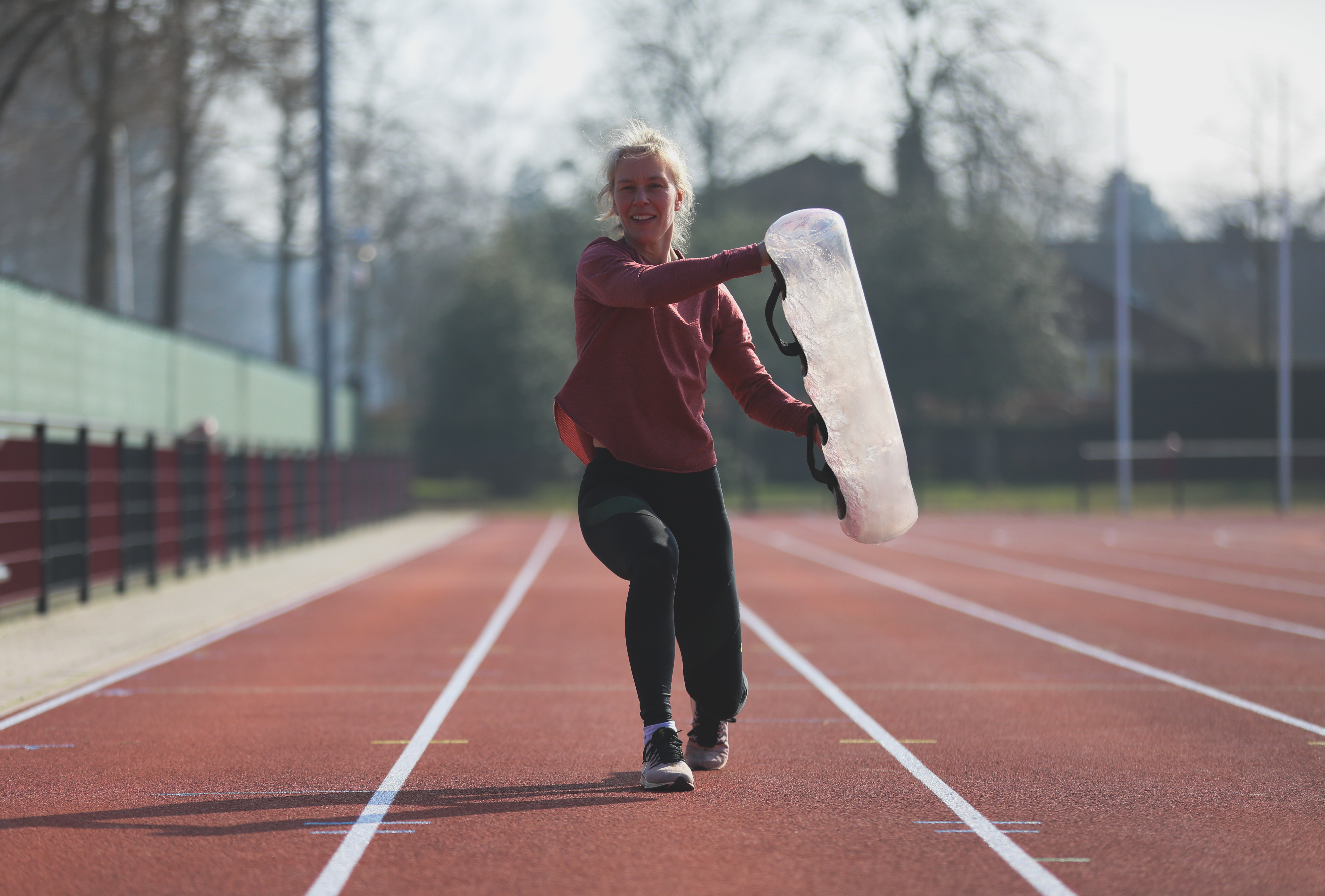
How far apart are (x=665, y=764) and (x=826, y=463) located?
119cm

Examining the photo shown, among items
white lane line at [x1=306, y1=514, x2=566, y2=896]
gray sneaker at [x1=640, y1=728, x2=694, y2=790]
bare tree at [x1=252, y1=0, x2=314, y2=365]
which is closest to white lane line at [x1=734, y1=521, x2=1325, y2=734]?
gray sneaker at [x1=640, y1=728, x2=694, y2=790]

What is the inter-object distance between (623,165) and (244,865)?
98.3 inches

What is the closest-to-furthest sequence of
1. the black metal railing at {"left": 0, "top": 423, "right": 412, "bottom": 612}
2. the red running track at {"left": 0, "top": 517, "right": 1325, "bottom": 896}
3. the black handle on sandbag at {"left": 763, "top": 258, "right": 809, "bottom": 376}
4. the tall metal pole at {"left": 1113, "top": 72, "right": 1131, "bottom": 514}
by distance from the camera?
the red running track at {"left": 0, "top": 517, "right": 1325, "bottom": 896} → the black handle on sandbag at {"left": 763, "top": 258, "right": 809, "bottom": 376} → the black metal railing at {"left": 0, "top": 423, "right": 412, "bottom": 612} → the tall metal pole at {"left": 1113, "top": 72, "right": 1131, "bottom": 514}

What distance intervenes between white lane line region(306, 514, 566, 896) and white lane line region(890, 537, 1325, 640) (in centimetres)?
581

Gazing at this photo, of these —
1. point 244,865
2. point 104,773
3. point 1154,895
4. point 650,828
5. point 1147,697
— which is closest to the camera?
point 1154,895

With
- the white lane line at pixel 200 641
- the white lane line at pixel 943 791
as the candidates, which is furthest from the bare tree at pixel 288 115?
the white lane line at pixel 943 791

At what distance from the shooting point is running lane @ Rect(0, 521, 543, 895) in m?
4.00

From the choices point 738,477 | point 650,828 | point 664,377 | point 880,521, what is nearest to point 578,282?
point 664,377

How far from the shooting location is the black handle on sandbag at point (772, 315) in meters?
4.61

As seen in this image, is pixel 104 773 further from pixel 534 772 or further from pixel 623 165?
pixel 623 165

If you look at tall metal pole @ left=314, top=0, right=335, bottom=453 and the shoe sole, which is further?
tall metal pole @ left=314, top=0, right=335, bottom=453

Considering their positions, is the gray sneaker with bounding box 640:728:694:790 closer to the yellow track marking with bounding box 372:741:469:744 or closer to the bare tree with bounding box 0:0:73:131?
the yellow track marking with bounding box 372:741:469:744

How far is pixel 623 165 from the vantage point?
4.82 m

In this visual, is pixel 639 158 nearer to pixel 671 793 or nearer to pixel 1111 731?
pixel 671 793
